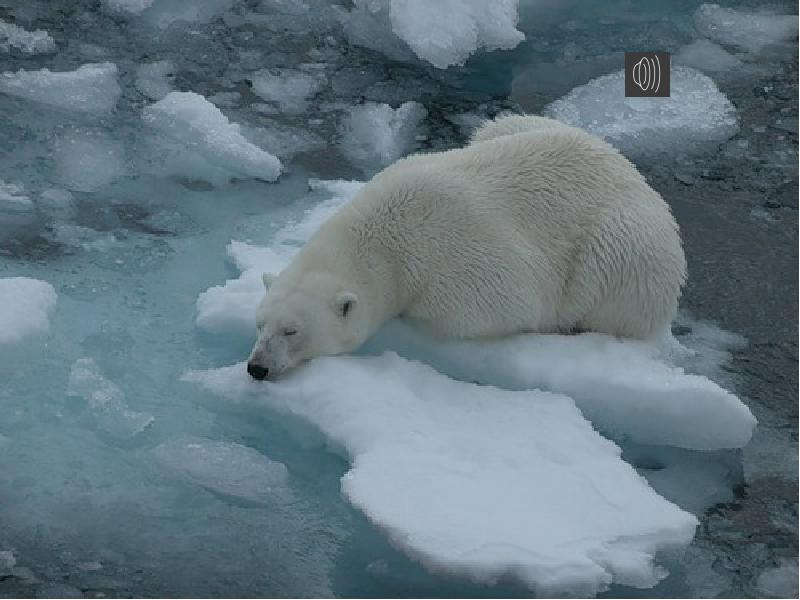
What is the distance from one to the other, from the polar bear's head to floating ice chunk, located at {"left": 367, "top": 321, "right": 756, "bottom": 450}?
30cm

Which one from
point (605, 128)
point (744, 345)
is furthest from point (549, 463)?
point (605, 128)

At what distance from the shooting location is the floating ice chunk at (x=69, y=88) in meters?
7.43

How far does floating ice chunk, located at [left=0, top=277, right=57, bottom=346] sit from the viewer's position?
5188mm

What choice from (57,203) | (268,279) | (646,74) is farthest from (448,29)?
(268,279)

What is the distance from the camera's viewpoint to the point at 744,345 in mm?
5805

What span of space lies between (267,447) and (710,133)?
3.92m

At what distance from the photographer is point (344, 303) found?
16.5 feet

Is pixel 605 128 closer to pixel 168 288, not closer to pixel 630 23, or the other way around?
pixel 630 23

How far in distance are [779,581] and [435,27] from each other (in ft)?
16.0

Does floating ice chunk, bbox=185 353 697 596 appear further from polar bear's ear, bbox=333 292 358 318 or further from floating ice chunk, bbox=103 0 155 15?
floating ice chunk, bbox=103 0 155 15

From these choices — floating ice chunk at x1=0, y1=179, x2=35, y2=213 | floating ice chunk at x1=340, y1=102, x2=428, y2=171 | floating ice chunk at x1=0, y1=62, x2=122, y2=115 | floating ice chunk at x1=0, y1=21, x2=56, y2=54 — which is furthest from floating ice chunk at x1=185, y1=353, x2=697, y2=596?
floating ice chunk at x1=0, y1=21, x2=56, y2=54

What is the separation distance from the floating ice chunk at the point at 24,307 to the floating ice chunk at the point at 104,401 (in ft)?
0.80

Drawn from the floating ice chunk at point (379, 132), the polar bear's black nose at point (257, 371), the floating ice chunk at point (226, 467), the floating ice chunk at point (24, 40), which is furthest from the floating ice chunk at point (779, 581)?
the floating ice chunk at point (24, 40)

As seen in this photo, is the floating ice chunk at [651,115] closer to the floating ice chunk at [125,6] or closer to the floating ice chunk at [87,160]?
the floating ice chunk at [87,160]
